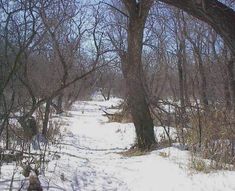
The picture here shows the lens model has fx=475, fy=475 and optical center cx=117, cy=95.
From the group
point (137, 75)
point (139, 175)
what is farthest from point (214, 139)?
point (137, 75)

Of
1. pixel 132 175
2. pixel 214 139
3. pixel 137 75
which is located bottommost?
pixel 132 175

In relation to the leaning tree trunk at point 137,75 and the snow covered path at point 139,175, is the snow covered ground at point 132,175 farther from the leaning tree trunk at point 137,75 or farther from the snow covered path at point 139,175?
the leaning tree trunk at point 137,75

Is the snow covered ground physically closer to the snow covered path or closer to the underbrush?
the snow covered path

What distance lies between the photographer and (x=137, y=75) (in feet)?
34.8

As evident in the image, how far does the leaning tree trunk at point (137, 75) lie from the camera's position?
10.2m

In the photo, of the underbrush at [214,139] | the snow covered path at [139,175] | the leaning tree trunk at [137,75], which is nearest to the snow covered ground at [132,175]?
the snow covered path at [139,175]

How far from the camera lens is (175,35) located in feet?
65.5

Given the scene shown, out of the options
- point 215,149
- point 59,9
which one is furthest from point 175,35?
point 215,149

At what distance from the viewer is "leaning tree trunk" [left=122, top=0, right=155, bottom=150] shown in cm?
1016

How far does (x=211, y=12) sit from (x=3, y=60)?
4599 millimetres

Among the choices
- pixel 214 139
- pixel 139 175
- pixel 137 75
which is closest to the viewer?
pixel 139 175

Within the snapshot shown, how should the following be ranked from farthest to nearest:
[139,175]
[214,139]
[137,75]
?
[137,75], [214,139], [139,175]

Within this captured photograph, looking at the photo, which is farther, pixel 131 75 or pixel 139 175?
pixel 131 75

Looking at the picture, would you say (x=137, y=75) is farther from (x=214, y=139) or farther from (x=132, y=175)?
(x=132, y=175)
